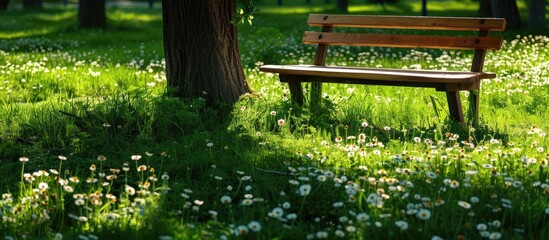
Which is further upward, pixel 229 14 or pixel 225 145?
pixel 229 14

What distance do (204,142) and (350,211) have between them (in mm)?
2364

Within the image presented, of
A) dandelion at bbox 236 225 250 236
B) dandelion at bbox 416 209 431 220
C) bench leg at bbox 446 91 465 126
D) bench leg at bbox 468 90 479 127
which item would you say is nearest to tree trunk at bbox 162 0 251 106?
bench leg at bbox 446 91 465 126

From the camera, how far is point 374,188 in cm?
479

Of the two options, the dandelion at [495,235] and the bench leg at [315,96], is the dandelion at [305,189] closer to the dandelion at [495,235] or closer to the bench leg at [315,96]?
the dandelion at [495,235]

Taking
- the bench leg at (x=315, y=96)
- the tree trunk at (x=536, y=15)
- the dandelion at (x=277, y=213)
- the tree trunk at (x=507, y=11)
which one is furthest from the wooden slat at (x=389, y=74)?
the tree trunk at (x=507, y=11)

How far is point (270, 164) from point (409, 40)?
2.54 metres

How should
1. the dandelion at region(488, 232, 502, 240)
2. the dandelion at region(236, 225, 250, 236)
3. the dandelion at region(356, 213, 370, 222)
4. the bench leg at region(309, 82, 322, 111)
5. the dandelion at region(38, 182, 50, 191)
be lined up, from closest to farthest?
the dandelion at region(488, 232, 502, 240) → the dandelion at region(236, 225, 250, 236) → the dandelion at region(356, 213, 370, 222) → the dandelion at region(38, 182, 50, 191) → the bench leg at region(309, 82, 322, 111)

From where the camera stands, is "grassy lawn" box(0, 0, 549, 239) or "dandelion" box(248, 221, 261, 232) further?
"grassy lawn" box(0, 0, 549, 239)

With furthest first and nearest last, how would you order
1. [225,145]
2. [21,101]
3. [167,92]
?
[21,101], [167,92], [225,145]

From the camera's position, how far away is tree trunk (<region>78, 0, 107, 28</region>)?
20047mm

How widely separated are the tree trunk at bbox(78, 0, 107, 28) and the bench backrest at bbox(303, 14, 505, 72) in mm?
12740

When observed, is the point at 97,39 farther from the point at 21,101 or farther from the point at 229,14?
the point at 229,14

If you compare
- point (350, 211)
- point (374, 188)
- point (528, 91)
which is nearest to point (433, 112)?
point (528, 91)

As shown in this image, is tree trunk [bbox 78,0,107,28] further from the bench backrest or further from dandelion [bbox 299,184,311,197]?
dandelion [bbox 299,184,311,197]
